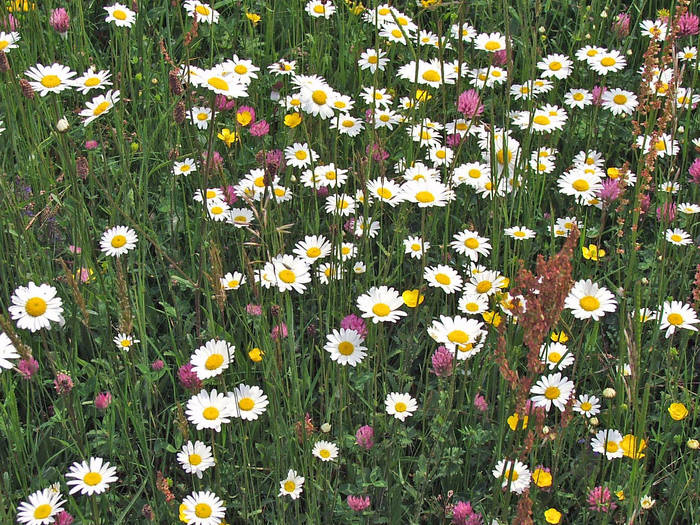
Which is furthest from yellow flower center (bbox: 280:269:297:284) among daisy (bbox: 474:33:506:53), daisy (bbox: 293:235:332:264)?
daisy (bbox: 474:33:506:53)

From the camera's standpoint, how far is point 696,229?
9.80 ft

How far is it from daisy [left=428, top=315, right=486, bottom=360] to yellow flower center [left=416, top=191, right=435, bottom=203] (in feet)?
1.24

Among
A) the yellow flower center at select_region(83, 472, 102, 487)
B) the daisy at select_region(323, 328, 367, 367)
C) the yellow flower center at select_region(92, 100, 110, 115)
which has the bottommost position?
the yellow flower center at select_region(83, 472, 102, 487)

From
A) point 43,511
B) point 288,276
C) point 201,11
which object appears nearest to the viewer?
point 43,511

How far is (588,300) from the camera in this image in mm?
2223

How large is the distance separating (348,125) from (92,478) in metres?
1.54

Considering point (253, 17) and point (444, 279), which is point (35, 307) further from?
point (253, 17)

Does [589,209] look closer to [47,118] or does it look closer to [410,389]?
[410,389]

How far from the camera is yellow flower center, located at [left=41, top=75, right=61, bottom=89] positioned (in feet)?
8.69

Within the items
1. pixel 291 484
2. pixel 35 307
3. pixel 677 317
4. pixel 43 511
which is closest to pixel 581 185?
pixel 677 317

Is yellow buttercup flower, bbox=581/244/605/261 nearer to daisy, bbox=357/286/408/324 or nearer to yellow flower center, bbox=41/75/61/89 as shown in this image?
daisy, bbox=357/286/408/324

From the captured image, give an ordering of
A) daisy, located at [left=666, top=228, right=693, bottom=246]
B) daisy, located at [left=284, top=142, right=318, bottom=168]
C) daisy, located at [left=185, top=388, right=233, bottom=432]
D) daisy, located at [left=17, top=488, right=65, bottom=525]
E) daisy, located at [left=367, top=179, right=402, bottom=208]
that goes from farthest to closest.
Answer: daisy, located at [left=284, top=142, right=318, bottom=168]
daisy, located at [left=666, top=228, right=693, bottom=246]
daisy, located at [left=367, top=179, right=402, bottom=208]
daisy, located at [left=185, top=388, right=233, bottom=432]
daisy, located at [left=17, top=488, right=65, bottom=525]

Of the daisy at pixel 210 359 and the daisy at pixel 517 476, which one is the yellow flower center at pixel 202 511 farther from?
the daisy at pixel 517 476

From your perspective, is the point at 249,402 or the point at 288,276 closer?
the point at 249,402
